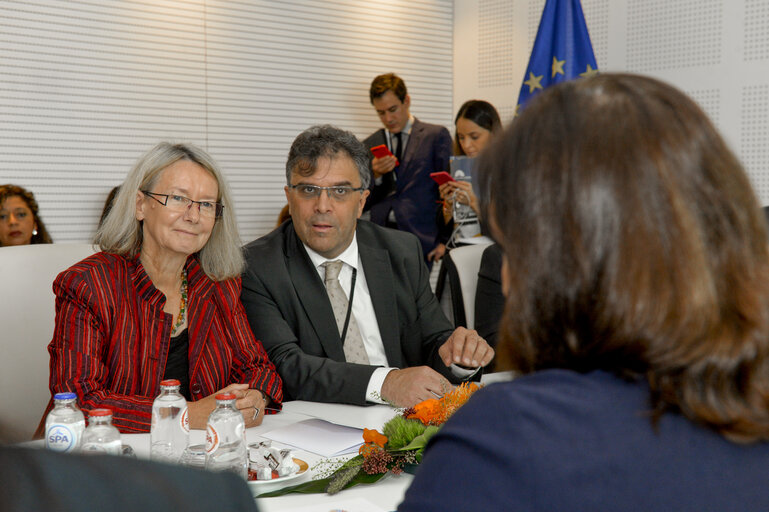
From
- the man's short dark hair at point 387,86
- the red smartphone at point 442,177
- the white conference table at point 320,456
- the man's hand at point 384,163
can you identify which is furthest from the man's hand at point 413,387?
the man's short dark hair at point 387,86

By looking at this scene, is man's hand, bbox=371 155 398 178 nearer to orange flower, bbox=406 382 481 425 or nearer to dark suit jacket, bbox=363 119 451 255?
dark suit jacket, bbox=363 119 451 255

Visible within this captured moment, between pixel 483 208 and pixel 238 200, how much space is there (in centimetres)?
451

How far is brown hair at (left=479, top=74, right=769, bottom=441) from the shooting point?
0.72 meters

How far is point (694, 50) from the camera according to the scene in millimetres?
4766

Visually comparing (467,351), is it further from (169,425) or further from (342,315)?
(169,425)

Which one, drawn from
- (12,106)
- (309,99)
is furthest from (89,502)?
(309,99)

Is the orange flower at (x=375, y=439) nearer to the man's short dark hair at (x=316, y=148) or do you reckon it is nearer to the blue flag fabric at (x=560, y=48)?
the man's short dark hair at (x=316, y=148)

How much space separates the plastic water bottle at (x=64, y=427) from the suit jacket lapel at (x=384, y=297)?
4.37 feet

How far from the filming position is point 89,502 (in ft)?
1.25

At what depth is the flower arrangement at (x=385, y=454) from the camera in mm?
1377

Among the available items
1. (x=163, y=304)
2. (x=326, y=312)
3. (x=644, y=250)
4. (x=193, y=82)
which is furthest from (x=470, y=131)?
(x=644, y=250)

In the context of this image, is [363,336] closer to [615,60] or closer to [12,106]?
[12,106]

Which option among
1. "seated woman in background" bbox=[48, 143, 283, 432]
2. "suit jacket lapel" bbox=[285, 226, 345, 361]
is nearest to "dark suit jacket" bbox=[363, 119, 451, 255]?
"suit jacket lapel" bbox=[285, 226, 345, 361]

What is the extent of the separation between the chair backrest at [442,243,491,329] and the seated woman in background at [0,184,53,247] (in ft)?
8.59
